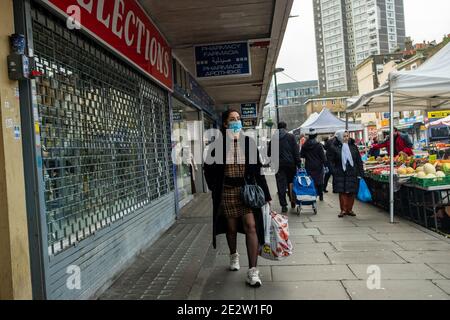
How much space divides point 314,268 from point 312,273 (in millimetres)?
194

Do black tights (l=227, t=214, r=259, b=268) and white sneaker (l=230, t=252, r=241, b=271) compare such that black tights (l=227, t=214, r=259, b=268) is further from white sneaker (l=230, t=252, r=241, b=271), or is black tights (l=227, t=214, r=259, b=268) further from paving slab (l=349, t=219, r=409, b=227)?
paving slab (l=349, t=219, r=409, b=227)

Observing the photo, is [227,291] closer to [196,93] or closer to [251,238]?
[251,238]

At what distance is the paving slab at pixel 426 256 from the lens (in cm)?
493

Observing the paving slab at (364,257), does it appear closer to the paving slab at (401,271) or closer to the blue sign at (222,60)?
the paving slab at (401,271)

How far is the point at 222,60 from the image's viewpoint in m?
8.73

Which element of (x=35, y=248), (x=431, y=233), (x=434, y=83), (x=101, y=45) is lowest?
(x=431, y=233)

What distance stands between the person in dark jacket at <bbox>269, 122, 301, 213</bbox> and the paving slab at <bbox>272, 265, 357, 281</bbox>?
13.3ft

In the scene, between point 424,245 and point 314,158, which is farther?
point 314,158

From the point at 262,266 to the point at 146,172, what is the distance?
248 centimetres

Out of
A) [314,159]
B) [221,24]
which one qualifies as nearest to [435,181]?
[314,159]
